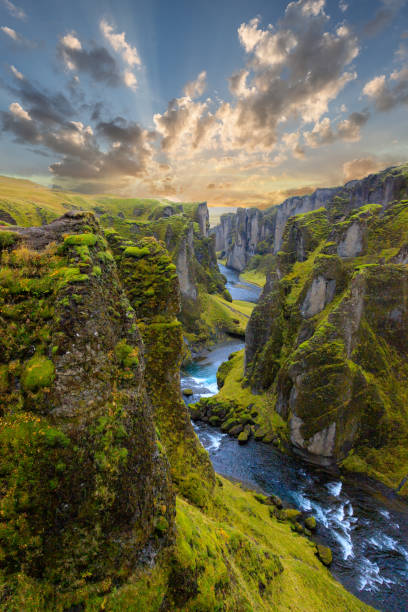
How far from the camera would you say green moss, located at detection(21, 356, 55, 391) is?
842cm

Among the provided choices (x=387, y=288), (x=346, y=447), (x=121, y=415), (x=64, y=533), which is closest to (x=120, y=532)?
(x=64, y=533)

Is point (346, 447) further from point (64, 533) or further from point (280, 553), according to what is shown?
point (64, 533)

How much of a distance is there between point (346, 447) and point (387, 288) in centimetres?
2392

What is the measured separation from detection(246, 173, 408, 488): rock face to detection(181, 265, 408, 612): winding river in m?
3.45

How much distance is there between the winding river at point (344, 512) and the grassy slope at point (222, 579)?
10.8 feet

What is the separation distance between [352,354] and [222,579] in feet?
114

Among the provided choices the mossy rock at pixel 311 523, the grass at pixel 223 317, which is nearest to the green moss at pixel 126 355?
the mossy rock at pixel 311 523

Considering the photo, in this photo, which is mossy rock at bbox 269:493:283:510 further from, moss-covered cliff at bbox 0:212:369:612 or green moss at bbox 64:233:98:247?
green moss at bbox 64:233:98:247

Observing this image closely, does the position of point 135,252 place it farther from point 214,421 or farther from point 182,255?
point 182,255

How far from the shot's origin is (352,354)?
129 feet

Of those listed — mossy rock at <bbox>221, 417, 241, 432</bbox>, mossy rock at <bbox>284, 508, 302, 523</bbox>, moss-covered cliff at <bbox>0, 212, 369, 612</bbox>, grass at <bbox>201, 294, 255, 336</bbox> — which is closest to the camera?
moss-covered cliff at <bbox>0, 212, 369, 612</bbox>

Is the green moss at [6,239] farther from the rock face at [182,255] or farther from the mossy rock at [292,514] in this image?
the rock face at [182,255]

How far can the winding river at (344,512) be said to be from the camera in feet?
79.7

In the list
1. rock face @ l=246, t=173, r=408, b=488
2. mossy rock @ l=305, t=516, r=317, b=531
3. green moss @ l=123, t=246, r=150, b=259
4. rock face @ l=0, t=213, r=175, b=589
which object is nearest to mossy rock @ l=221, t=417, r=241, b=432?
rock face @ l=246, t=173, r=408, b=488
